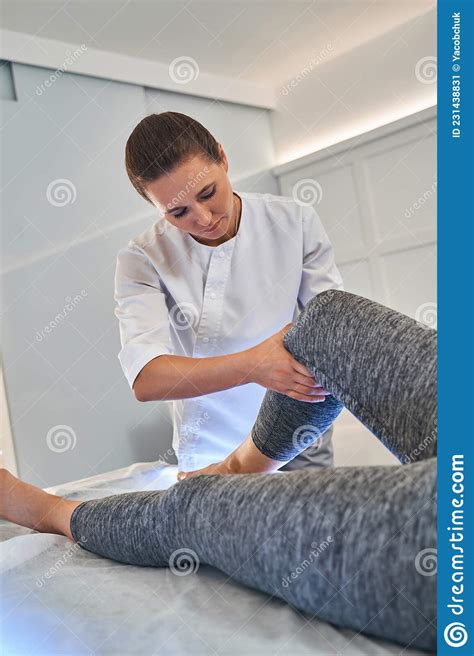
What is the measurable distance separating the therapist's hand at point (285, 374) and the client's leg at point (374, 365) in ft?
0.06

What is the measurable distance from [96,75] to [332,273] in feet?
6.84

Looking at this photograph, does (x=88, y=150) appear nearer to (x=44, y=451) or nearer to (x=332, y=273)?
(x=44, y=451)

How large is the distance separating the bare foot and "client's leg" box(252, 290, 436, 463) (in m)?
0.44

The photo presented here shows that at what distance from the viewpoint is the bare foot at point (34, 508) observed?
1.16 metres

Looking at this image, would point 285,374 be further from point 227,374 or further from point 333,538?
point 333,538

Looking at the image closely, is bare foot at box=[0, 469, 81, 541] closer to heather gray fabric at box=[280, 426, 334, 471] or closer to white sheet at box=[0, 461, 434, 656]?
white sheet at box=[0, 461, 434, 656]

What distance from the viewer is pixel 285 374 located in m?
1.06

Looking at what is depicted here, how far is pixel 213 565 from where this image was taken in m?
0.76
